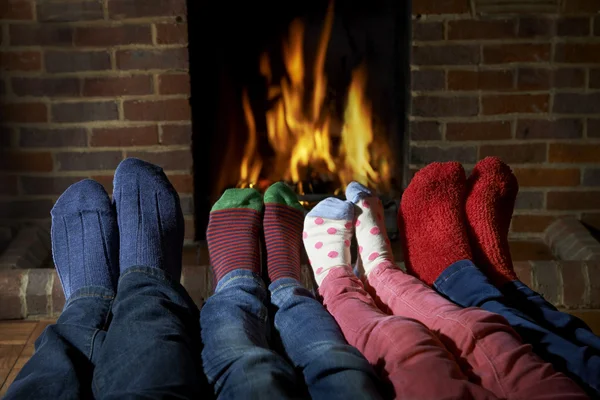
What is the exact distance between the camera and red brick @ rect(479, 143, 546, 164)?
1779 mm

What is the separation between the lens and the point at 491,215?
Result: 116cm

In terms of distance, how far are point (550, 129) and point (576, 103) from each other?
93mm

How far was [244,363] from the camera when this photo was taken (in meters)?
→ 0.71

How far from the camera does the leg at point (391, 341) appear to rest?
674mm

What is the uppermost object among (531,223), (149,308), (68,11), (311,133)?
(68,11)

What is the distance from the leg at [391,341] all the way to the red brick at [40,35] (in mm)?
997

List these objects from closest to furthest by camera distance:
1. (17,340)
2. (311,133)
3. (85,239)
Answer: (85,239)
(17,340)
(311,133)

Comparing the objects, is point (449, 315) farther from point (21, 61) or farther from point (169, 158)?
point (21, 61)

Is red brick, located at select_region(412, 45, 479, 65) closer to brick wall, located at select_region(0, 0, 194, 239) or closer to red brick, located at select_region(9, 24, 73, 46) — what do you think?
brick wall, located at select_region(0, 0, 194, 239)

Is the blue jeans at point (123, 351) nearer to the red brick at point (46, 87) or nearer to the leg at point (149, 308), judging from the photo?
the leg at point (149, 308)

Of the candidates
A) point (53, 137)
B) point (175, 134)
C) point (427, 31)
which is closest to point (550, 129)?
point (427, 31)

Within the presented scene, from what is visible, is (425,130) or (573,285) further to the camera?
(425,130)

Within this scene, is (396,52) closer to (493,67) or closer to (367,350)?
(493,67)

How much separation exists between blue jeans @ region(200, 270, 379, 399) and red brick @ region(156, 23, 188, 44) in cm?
93
